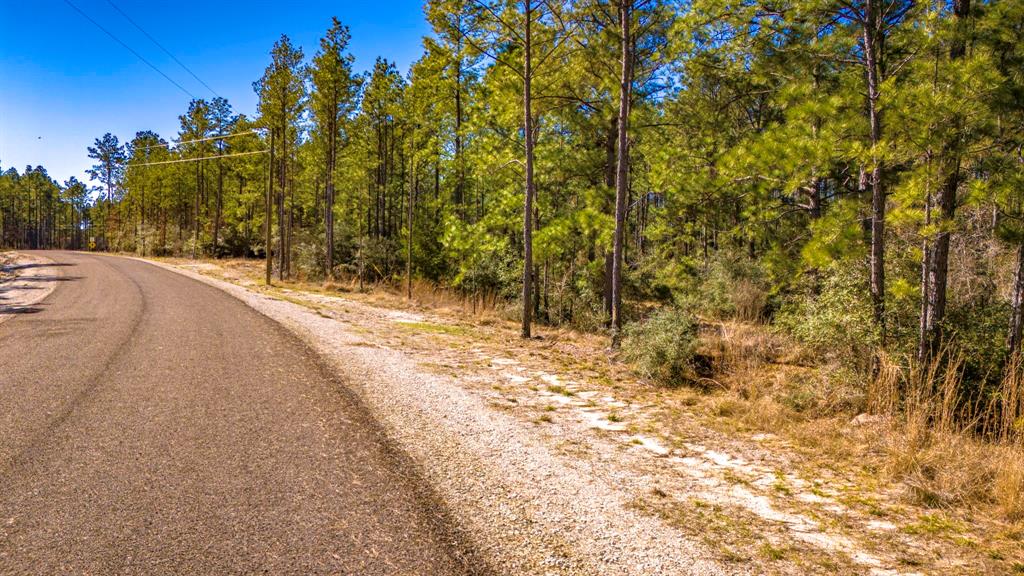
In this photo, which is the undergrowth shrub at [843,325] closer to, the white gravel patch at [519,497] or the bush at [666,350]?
the bush at [666,350]

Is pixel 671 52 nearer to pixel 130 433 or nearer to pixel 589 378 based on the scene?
pixel 589 378

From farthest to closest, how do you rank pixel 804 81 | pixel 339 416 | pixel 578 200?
pixel 578 200, pixel 804 81, pixel 339 416

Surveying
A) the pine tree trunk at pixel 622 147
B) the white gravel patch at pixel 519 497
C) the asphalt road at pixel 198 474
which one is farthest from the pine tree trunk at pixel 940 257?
the asphalt road at pixel 198 474

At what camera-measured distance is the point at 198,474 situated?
146 inches

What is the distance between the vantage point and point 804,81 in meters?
8.45

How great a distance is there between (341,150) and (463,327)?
2043cm

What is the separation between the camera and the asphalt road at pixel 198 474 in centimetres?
276

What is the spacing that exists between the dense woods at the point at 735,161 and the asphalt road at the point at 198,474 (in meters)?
5.60

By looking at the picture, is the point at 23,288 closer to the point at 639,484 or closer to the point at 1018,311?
the point at 639,484

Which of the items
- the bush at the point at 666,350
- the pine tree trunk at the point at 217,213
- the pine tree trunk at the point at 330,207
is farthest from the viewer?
the pine tree trunk at the point at 217,213

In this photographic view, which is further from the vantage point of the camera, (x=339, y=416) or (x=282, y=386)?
(x=282, y=386)

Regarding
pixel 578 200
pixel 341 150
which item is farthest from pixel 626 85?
pixel 341 150

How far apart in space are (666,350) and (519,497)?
14.9 ft

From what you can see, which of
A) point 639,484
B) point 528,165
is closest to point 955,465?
point 639,484
